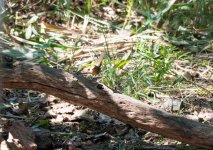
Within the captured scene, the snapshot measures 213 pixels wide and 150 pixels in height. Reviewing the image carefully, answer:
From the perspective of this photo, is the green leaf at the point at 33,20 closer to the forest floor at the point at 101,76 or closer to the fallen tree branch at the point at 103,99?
the forest floor at the point at 101,76

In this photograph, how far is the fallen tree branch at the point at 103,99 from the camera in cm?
234

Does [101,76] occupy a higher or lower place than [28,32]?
lower

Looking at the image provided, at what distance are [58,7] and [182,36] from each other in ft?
3.46

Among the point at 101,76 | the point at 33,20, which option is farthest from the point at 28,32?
the point at 101,76

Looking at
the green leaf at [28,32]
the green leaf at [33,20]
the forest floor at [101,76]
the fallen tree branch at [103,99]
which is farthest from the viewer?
the green leaf at [33,20]

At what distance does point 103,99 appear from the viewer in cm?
238

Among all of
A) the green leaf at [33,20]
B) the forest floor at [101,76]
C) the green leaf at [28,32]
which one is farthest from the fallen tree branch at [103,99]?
the green leaf at [33,20]

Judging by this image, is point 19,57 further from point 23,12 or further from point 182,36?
point 182,36

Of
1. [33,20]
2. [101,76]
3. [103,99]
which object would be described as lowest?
[101,76]

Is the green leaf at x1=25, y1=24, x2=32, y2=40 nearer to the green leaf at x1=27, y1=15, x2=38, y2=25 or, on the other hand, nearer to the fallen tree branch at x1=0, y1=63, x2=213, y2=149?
the green leaf at x1=27, y1=15, x2=38, y2=25

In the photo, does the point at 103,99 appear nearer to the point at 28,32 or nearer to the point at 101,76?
the point at 101,76

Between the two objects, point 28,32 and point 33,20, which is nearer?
point 28,32

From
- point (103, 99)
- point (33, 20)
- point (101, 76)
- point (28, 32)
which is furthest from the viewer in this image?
point (33, 20)

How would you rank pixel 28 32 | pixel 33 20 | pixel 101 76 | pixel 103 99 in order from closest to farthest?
pixel 103 99 < pixel 101 76 < pixel 28 32 < pixel 33 20
